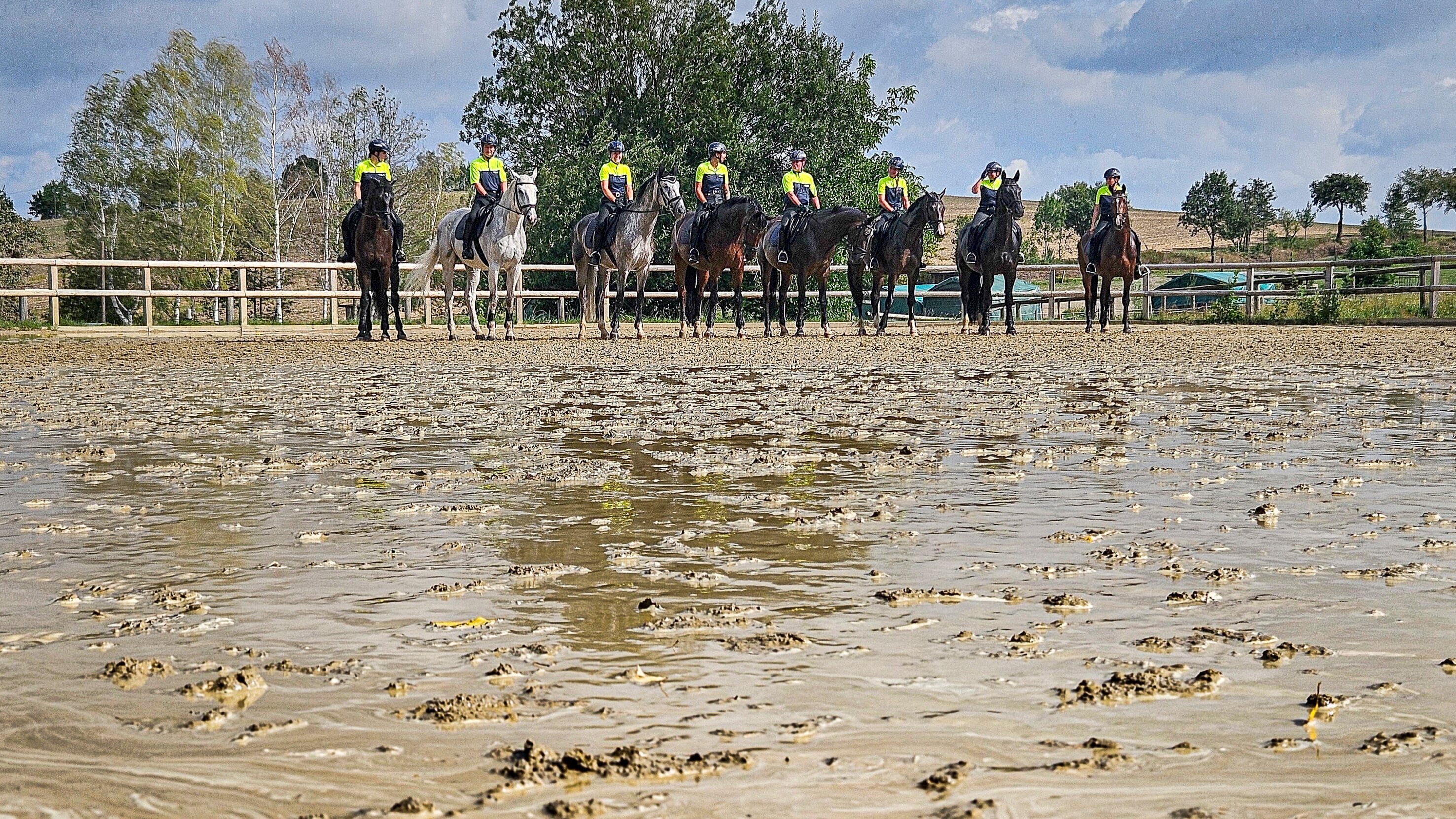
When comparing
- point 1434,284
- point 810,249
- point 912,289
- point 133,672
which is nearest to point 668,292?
point 810,249

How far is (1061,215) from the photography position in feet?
316

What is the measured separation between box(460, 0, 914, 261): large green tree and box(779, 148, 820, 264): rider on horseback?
12506mm

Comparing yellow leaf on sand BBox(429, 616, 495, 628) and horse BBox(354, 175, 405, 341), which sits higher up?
horse BBox(354, 175, 405, 341)

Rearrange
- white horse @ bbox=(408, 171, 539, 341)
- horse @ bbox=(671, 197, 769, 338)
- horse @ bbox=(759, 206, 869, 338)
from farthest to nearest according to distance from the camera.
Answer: horse @ bbox=(759, 206, 869, 338) < horse @ bbox=(671, 197, 769, 338) < white horse @ bbox=(408, 171, 539, 341)

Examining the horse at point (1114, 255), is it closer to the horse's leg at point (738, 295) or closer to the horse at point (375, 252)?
the horse's leg at point (738, 295)

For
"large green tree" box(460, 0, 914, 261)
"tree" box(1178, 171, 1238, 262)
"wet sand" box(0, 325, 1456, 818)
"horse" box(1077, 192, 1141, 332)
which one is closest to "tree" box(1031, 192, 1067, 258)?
"tree" box(1178, 171, 1238, 262)

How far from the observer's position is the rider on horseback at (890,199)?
20797 mm

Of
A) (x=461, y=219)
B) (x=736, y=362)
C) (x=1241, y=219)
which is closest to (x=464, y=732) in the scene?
(x=736, y=362)

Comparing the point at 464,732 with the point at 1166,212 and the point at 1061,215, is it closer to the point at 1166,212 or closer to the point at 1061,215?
the point at 1061,215

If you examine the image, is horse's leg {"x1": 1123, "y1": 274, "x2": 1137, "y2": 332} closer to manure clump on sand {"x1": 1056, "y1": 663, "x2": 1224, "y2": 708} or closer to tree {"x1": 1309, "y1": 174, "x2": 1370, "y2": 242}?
manure clump on sand {"x1": 1056, "y1": 663, "x2": 1224, "y2": 708}

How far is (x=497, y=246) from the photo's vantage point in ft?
62.5

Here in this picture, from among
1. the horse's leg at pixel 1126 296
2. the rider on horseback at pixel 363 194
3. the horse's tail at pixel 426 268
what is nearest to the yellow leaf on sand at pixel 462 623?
Answer: the rider on horseback at pixel 363 194

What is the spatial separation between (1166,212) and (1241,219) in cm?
4000

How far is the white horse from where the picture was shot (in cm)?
1881
